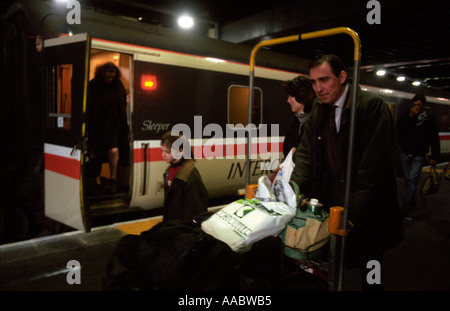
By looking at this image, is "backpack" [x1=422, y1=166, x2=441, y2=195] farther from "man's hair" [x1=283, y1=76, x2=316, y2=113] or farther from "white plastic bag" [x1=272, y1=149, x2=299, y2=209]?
"white plastic bag" [x1=272, y1=149, x2=299, y2=209]

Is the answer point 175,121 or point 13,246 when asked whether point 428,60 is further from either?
point 13,246

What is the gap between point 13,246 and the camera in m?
4.30

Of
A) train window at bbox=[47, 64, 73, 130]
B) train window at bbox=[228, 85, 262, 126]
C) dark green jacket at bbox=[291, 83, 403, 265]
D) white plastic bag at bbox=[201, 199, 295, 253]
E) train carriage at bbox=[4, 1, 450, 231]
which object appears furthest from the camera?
train window at bbox=[228, 85, 262, 126]

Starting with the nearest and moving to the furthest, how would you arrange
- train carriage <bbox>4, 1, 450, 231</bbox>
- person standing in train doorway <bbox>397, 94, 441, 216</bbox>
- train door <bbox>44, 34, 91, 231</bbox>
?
train door <bbox>44, 34, 91, 231</bbox>, train carriage <bbox>4, 1, 450, 231</bbox>, person standing in train doorway <bbox>397, 94, 441, 216</bbox>

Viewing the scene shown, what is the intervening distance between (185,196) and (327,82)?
1567 mm

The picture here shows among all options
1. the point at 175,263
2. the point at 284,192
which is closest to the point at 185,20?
the point at 284,192

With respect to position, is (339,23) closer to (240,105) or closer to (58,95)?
(240,105)

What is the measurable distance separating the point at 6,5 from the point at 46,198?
2411mm

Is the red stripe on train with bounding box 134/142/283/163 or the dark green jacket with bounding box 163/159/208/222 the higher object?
the red stripe on train with bounding box 134/142/283/163

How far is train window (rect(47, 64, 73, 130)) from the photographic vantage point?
4727mm

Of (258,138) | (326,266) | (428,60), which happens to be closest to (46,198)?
(258,138)

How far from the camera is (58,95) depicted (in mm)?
4844

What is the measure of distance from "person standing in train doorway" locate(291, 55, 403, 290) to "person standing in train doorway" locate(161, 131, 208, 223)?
1175 millimetres

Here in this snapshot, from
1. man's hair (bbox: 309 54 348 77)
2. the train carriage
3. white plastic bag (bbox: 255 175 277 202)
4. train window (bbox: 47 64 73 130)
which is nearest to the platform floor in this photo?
the train carriage
